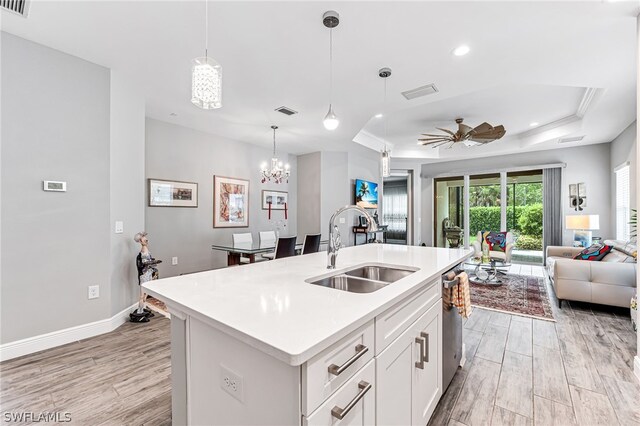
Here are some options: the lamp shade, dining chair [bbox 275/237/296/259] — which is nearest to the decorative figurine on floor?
dining chair [bbox 275/237/296/259]

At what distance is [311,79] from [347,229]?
3863mm

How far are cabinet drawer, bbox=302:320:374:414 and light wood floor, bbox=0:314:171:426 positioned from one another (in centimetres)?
137

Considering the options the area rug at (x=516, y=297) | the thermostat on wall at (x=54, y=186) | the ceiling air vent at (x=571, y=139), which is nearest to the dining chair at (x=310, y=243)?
the area rug at (x=516, y=297)

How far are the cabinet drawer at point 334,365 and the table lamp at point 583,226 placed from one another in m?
5.99

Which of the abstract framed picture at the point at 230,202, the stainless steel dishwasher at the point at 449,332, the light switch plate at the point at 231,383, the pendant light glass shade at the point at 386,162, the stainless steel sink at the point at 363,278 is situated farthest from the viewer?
the abstract framed picture at the point at 230,202

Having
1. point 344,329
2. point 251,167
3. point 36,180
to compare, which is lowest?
point 344,329

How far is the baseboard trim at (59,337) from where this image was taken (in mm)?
2332

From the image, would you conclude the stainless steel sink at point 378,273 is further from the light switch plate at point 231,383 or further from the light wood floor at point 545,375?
the light switch plate at point 231,383

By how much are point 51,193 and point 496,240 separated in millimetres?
6616

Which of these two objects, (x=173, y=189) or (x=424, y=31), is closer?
(x=424, y=31)

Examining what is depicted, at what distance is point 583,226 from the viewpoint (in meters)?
5.06

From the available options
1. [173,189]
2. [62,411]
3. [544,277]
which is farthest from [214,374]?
[544,277]

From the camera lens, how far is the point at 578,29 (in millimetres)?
2238

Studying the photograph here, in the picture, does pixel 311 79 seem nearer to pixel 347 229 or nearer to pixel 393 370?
pixel 393 370
